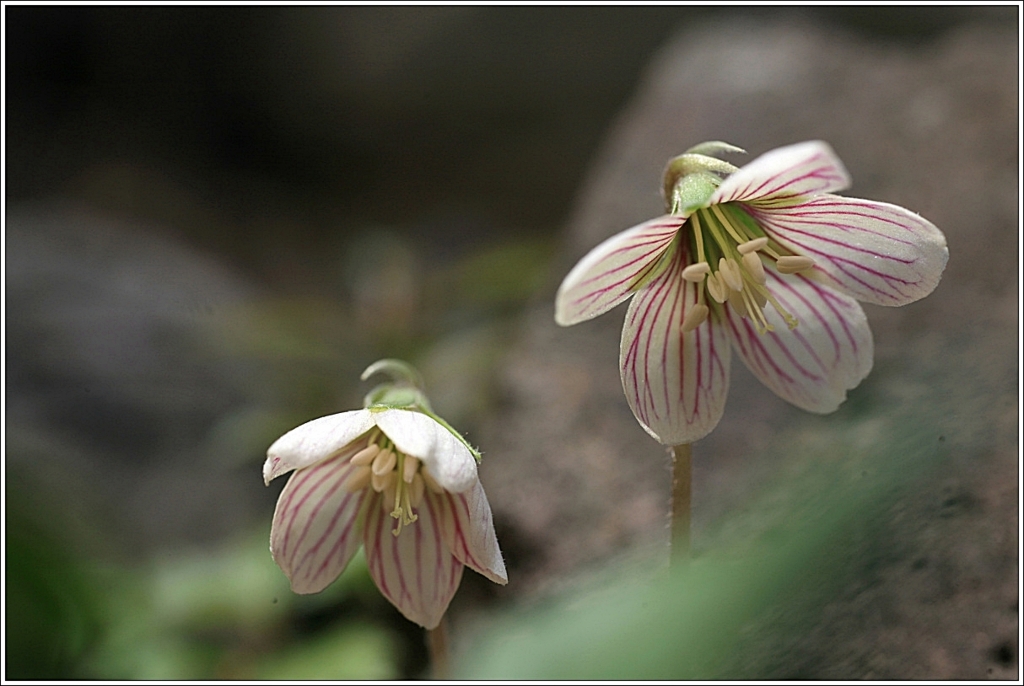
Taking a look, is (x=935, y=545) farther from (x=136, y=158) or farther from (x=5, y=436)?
(x=136, y=158)

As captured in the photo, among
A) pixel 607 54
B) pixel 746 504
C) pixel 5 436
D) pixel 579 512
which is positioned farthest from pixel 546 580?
pixel 607 54

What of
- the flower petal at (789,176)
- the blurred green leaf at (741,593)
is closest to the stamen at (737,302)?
A: the flower petal at (789,176)

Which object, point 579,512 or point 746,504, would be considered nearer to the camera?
point 746,504

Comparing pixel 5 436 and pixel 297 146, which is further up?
pixel 297 146

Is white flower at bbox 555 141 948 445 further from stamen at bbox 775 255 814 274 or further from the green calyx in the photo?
the green calyx

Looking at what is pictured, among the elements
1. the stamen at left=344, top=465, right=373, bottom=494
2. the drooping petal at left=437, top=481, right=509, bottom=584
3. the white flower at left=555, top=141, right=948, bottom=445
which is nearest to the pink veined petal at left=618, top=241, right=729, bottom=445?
the white flower at left=555, top=141, right=948, bottom=445
